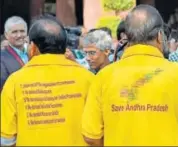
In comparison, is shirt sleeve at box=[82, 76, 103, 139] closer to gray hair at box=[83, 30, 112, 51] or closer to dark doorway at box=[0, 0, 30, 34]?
gray hair at box=[83, 30, 112, 51]

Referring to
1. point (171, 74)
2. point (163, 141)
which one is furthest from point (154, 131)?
point (171, 74)

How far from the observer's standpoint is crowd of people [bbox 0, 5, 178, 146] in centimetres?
366

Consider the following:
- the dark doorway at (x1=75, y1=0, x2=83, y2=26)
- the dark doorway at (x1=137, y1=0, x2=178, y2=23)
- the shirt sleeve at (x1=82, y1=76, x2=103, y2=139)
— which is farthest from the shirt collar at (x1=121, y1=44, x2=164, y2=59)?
the dark doorway at (x1=137, y1=0, x2=178, y2=23)

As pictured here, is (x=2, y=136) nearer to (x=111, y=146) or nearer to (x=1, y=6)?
(x=111, y=146)

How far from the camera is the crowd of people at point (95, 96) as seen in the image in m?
3.66

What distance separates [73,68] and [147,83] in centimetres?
51

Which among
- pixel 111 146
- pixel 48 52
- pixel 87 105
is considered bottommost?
pixel 111 146

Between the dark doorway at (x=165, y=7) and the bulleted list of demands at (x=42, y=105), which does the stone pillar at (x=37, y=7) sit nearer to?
the dark doorway at (x=165, y=7)

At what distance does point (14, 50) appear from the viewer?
19.7 ft

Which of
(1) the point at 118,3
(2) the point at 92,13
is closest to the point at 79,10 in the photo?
→ (2) the point at 92,13

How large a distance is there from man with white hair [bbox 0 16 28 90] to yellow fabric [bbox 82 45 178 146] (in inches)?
77.3

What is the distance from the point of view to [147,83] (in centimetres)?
366

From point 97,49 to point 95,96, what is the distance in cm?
156

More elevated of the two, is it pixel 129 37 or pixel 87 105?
pixel 129 37
